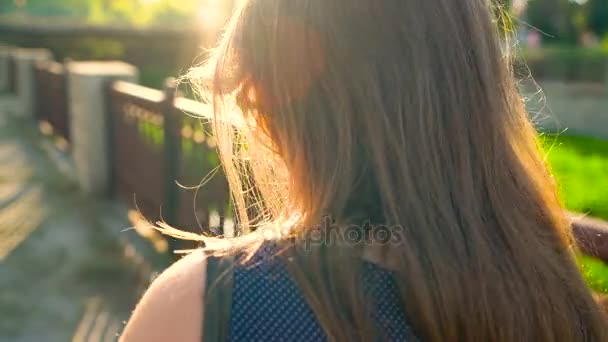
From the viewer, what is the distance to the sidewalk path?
4.30m

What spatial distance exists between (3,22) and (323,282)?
2835cm

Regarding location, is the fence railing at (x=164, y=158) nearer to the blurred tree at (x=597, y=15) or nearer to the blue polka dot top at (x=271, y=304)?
the blue polka dot top at (x=271, y=304)

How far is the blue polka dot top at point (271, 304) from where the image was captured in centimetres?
114

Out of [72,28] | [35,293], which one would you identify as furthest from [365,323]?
[72,28]

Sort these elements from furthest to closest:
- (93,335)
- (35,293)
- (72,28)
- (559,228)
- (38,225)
→ (72,28), (38,225), (35,293), (93,335), (559,228)

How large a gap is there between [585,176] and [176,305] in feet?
32.0

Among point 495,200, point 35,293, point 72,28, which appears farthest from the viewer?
point 72,28

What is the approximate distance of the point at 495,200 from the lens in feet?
4.20

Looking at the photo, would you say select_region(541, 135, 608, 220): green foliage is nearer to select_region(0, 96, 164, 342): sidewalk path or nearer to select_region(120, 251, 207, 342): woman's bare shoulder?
select_region(0, 96, 164, 342): sidewalk path

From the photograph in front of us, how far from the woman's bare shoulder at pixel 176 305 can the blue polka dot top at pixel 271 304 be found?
54mm

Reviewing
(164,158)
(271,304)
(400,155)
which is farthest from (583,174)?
(271,304)

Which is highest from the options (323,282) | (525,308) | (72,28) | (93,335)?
(72,28)

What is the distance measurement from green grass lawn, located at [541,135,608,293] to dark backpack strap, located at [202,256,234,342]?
121 inches

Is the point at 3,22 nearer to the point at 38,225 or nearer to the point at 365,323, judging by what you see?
the point at 38,225
